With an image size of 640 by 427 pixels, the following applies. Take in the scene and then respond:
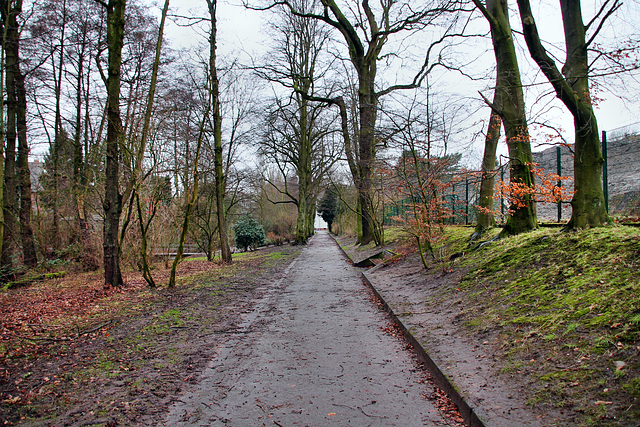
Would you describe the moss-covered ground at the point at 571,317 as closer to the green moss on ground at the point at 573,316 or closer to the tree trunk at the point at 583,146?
the green moss on ground at the point at 573,316

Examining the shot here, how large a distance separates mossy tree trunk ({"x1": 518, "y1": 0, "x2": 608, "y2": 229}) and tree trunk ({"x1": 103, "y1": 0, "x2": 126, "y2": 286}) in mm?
9200

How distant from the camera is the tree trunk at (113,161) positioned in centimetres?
975

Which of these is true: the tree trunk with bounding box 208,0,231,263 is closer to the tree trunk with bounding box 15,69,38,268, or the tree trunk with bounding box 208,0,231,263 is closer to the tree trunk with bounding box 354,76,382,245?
the tree trunk with bounding box 354,76,382,245

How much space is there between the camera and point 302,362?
460 cm

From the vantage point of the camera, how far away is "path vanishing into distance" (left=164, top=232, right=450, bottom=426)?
10.7ft

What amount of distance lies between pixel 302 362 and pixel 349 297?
448 centimetres

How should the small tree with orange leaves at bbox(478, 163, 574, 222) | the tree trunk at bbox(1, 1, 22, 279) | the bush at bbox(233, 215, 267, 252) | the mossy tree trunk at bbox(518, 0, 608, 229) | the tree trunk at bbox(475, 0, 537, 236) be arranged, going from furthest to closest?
1. the bush at bbox(233, 215, 267, 252)
2. the tree trunk at bbox(1, 1, 22, 279)
3. the tree trunk at bbox(475, 0, 537, 236)
4. the small tree with orange leaves at bbox(478, 163, 574, 222)
5. the mossy tree trunk at bbox(518, 0, 608, 229)

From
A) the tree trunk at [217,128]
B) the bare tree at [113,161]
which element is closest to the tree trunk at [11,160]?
the bare tree at [113,161]

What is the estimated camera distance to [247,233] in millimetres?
30656

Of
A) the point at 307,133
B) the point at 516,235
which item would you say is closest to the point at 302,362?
the point at 516,235

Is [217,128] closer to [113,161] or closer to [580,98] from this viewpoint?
[113,161]

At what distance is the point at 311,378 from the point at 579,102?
6343 millimetres

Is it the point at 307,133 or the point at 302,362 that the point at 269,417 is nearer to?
the point at 302,362

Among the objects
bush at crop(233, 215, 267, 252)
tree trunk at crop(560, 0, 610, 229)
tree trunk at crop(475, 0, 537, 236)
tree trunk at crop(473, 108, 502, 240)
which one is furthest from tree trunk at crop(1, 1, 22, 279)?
bush at crop(233, 215, 267, 252)
